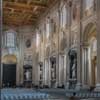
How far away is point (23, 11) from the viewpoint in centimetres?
3778

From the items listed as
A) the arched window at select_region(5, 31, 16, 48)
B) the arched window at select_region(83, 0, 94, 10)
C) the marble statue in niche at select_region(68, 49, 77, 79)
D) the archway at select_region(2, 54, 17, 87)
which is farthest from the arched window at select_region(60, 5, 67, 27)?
the archway at select_region(2, 54, 17, 87)

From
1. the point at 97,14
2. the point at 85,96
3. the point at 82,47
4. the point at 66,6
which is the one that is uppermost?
the point at 66,6

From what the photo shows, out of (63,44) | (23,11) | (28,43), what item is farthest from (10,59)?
(63,44)

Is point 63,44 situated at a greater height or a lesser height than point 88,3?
lesser

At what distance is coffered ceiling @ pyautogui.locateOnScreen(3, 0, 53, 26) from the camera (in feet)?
114

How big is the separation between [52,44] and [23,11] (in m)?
8.04

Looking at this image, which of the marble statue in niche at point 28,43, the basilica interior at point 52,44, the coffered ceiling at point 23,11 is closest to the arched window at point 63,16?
the basilica interior at point 52,44

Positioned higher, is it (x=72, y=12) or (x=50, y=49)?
(x=72, y=12)

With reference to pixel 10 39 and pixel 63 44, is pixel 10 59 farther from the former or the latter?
pixel 63 44

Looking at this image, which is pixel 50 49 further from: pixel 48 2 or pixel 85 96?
pixel 85 96

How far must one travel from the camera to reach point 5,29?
43.5 meters

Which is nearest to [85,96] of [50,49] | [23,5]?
[50,49]

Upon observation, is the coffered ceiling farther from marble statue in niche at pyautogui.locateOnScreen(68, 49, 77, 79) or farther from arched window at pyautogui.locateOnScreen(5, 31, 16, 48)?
marble statue in niche at pyautogui.locateOnScreen(68, 49, 77, 79)

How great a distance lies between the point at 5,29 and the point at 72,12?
2019 cm
